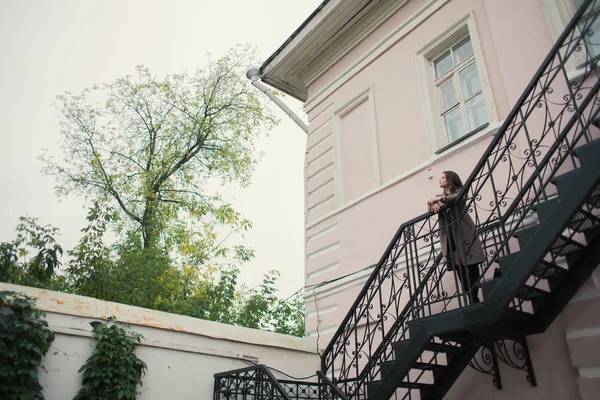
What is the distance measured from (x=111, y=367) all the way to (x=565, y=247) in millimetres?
4999

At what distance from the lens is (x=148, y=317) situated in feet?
20.0

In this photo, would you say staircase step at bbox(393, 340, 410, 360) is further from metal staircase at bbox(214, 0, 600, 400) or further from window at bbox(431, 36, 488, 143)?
window at bbox(431, 36, 488, 143)

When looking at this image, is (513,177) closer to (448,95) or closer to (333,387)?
(448,95)

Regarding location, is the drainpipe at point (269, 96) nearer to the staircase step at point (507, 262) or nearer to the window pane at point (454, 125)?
the window pane at point (454, 125)

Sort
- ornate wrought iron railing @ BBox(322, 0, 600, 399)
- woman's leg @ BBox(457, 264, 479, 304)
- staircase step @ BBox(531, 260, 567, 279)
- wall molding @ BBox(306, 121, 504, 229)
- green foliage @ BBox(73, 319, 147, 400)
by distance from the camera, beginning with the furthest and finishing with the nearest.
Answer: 1. wall molding @ BBox(306, 121, 504, 229)
2. green foliage @ BBox(73, 319, 147, 400)
3. woman's leg @ BBox(457, 264, 479, 304)
4. ornate wrought iron railing @ BBox(322, 0, 600, 399)
5. staircase step @ BBox(531, 260, 567, 279)

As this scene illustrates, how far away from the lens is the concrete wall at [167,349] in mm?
5266

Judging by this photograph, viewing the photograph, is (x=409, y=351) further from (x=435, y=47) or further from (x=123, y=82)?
(x=123, y=82)

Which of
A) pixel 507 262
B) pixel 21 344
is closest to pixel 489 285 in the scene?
pixel 507 262

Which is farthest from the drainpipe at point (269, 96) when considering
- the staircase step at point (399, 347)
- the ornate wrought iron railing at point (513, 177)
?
the staircase step at point (399, 347)

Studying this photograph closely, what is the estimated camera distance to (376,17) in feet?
29.3

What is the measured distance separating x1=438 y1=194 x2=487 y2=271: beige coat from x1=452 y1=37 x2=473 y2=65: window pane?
10.6 feet

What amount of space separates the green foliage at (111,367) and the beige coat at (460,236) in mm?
3843

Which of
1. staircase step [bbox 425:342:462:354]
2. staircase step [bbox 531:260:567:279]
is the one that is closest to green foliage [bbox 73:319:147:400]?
staircase step [bbox 425:342:462:354]

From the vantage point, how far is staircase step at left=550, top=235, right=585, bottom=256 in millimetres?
4336
